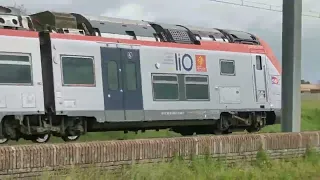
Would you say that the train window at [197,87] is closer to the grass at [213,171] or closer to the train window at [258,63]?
the train window at [258,63]

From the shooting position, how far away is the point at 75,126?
49.8ft

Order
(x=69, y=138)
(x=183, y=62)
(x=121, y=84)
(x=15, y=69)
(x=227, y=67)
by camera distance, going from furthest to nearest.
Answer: (x=227, y=67)
(x=183, y=62)
(x=121, y=84)
(x=69, y=138)
(x=15, y=69)

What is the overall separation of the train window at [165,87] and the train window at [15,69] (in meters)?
4.09

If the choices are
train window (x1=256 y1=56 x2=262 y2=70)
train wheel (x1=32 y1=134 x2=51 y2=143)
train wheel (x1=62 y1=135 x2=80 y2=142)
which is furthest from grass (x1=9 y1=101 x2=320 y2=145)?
train window (x1=256 y1=56 x2=262 y2=70)

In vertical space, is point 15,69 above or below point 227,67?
above

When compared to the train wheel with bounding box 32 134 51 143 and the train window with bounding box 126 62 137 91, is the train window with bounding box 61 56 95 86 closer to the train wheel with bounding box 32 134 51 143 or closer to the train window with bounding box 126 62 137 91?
the train window with bounding box 126 62 137 91

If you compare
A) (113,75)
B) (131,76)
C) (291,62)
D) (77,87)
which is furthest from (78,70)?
(291,62)

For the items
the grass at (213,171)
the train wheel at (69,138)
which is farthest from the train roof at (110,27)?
the grass at (213,171)

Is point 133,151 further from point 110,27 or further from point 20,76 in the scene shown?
point 110,27

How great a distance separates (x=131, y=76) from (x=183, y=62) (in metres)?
2.10

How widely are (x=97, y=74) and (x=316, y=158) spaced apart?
19.8 ft

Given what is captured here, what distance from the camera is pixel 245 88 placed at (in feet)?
63.5

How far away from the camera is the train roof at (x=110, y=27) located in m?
14.6

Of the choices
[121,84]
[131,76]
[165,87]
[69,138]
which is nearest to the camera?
[69,138]
